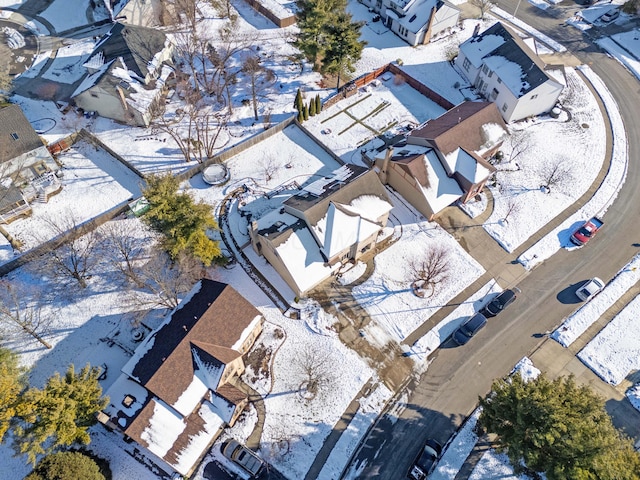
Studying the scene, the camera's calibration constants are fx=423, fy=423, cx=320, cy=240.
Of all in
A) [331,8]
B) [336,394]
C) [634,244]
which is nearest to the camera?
[336,394]

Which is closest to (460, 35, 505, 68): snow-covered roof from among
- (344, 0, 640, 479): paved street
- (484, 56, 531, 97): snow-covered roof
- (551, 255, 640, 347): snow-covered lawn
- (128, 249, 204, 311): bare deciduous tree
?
(484, 56, 531, 97): snow-covered roof

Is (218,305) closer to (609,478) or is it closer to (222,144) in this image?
(222,144)

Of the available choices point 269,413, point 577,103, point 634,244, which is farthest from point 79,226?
point 577,103

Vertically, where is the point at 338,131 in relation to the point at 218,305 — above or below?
above

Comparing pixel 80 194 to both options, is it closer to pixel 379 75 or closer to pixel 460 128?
pixel 379 75

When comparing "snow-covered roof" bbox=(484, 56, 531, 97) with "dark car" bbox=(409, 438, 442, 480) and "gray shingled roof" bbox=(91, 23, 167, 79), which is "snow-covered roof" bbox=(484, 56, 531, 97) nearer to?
"dark car" bbox=(409, 438, 442, 480)

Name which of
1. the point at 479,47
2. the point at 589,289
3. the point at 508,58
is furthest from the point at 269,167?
the point at 589,289
